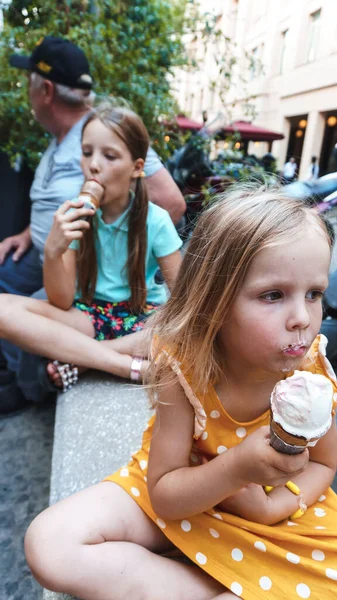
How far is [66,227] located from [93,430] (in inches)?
33.0

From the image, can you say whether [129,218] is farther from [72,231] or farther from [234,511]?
[234,511]

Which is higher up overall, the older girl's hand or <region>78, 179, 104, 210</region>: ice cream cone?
<region>78, 179, 104, 210</region>: ice cream cone

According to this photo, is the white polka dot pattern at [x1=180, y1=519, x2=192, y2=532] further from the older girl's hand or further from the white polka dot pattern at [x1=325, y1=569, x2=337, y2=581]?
the older girl's hand

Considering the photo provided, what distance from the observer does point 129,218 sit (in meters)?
2.28

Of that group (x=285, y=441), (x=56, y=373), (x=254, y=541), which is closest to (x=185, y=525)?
(x=254, y=541)

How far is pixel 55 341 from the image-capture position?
2.05 metres

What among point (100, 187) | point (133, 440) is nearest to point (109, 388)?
point (133, 440)

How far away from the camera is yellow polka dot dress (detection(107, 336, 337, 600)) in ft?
3.26

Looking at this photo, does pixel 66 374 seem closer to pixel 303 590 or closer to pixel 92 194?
pixel 92 194

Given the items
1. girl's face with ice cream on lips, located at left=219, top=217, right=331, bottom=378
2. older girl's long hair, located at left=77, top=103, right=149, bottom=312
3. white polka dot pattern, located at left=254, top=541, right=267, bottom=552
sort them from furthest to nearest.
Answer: older girl's long hair, located at left=77, top=103, right=149, bottom=312 < white polka dot pattern, located at left=254, top=541, right=267, bottom=552 < girl's face with ice cream on lips, located at left=219, top=217, right=331, bottom=378

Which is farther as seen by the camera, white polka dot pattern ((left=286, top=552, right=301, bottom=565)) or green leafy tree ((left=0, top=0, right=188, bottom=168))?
green leafy tree ((left=0, top=0, right=188, bottom=168))

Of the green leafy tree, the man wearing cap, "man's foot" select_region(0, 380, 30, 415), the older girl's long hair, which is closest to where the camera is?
the older girl's long hair

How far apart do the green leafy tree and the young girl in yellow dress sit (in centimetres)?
242

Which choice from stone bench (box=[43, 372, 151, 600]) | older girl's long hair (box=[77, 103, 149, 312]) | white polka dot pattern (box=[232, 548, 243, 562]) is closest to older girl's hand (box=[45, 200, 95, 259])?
older girl's long hair (box=[77, 103, 149, 312])
